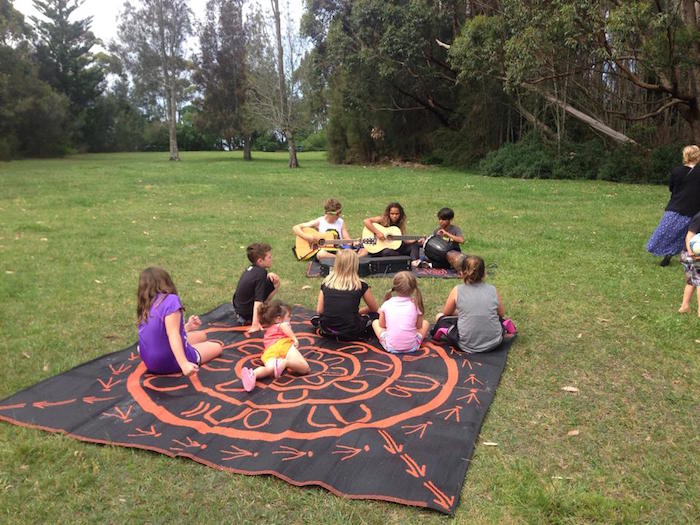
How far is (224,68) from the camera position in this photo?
41.8 meters

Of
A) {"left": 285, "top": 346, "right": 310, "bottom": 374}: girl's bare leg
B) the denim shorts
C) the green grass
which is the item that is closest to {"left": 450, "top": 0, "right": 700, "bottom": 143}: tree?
the green grass

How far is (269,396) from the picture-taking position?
436 cm

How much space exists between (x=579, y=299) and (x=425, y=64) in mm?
22923

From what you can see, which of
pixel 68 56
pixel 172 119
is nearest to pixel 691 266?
pixel 172 119

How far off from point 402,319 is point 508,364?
1.09 metres

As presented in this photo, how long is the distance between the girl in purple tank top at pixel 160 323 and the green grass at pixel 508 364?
3.21 feet

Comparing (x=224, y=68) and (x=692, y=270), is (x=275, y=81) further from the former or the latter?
(x=692, y=270)

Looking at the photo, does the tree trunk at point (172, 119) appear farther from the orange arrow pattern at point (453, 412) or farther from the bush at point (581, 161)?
the orange arrow pattern at point (453, 412)

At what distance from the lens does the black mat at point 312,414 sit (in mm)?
3391

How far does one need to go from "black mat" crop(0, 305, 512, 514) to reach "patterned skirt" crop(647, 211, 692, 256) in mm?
4755

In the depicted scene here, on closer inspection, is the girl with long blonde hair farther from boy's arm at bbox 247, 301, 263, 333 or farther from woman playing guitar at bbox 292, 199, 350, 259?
woman playing guitar at bbox 292, 199, 350, 259

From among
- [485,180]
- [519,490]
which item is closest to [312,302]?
[519,490]

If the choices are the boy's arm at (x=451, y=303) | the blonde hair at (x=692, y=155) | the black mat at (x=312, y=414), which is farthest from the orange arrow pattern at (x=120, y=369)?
the blonde hair at (x=692, y=155)

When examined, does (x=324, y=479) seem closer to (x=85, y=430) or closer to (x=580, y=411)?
(x=85, y=430)
